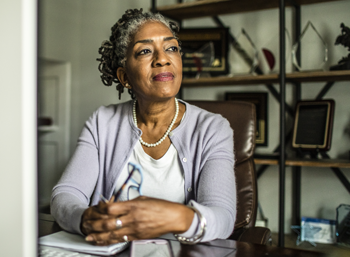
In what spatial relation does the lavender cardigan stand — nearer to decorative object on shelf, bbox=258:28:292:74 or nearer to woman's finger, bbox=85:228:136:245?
woman's finger, bbox=85:228:136:245

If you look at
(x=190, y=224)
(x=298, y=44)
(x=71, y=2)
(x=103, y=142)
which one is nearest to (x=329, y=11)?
(x=298, y=44)

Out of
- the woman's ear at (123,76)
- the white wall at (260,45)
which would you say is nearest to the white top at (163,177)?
the woman's ear at (123,76)

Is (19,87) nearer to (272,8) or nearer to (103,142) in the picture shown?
(103,142)

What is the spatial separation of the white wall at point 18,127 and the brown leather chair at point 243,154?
3.60 ft

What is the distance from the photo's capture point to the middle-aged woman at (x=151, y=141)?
1.10 metres

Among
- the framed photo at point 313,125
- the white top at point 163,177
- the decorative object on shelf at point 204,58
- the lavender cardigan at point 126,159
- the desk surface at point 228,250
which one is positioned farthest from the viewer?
the decorative object on shelf at point 204,58

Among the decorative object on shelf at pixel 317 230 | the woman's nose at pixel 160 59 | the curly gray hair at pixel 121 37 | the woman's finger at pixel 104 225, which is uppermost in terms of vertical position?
the curly gray hair at pixel 121 37

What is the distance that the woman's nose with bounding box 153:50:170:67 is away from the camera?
1239mm

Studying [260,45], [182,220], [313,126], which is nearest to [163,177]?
[182,220]

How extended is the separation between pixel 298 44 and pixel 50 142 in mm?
2332

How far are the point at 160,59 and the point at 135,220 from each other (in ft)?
2.24

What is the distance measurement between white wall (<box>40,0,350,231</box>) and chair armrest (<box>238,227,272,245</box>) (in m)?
1.26

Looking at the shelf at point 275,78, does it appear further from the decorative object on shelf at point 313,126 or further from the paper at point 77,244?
the paper at point 77,244

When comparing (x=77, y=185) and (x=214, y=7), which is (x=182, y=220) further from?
(x=214, y=7)
